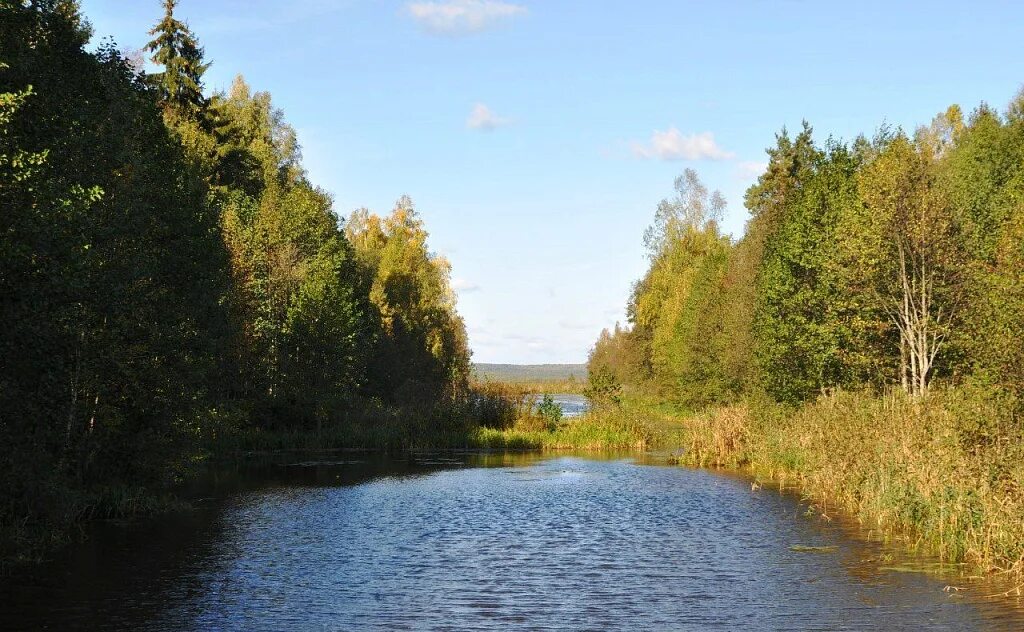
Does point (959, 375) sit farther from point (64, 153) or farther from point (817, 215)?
point (64, 153)

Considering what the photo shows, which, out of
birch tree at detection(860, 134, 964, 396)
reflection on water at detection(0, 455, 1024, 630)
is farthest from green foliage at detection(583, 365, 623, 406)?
birch tree at detection(860, 134, 964, 396)

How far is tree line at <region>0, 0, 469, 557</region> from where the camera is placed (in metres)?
20.8

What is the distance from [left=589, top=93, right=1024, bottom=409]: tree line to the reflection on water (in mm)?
7208

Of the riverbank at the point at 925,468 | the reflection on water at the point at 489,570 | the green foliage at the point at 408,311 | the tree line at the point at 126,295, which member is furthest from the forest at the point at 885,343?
the green foliage at the point at 408,311

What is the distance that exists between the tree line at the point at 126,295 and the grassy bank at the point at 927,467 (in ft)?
69.8

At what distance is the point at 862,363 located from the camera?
4306 centimetres

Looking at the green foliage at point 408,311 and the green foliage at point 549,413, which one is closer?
the green foliage at point 549,413

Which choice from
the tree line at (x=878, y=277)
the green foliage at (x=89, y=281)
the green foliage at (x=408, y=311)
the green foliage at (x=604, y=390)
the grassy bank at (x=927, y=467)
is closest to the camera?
the green foliage at (x=89, y=281)

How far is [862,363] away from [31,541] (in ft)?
113

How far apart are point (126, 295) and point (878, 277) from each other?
31.0 metres

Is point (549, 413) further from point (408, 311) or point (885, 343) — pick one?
point (408, 311)

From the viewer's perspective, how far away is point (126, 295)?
28266 millimetres

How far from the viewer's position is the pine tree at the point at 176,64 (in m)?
74.4

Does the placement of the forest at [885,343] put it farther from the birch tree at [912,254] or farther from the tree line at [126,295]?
the tree line at [126,295]
